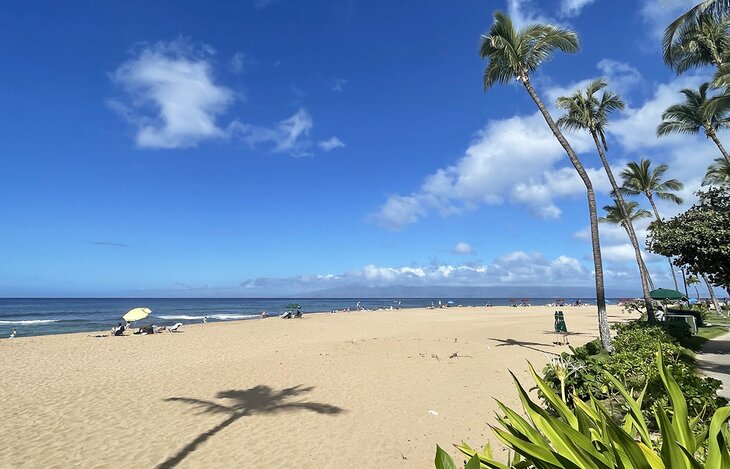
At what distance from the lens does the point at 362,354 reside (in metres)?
15.6

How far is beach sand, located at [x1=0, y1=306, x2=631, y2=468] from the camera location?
6.25m

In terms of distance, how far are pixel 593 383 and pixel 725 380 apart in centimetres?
484

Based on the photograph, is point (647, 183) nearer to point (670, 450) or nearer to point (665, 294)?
point (665, 294)

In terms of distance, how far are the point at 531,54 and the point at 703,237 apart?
8.01 meters

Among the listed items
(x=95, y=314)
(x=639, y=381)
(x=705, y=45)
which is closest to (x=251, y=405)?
(x=639, y=381)

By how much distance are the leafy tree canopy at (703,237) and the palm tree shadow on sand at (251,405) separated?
437 inches

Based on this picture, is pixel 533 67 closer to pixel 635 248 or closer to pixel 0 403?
pixel 635 248

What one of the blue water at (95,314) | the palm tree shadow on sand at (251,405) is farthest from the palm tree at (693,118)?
the blue water at (95,314)

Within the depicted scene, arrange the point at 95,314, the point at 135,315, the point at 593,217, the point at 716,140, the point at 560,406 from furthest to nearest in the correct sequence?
the point at 95,314 < the point at 135,315 < the point at 716,140 < the point at 593,217 < the point at 560,406

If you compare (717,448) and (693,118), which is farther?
(693,118)

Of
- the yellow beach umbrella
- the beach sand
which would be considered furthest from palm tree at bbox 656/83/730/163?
the yellow beach umbrella

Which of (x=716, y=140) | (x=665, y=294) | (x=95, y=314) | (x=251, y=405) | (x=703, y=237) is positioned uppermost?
(x=716, y=140)

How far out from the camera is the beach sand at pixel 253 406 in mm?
6246

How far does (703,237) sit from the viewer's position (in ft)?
36.6
